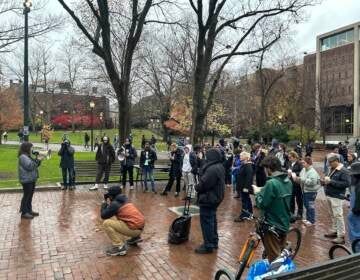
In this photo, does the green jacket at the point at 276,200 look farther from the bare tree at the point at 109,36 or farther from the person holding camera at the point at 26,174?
the bare tree at the point at 109,36

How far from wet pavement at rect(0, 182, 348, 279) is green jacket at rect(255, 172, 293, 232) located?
4.89ft

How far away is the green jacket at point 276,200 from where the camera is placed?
5164mm

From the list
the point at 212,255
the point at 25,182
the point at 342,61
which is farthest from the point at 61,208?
the point at 342,61

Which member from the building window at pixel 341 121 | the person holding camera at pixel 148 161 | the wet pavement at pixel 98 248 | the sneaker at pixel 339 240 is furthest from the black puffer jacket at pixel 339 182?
the building window at pixel 341 121

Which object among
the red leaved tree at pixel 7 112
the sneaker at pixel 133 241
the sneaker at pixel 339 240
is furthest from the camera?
→ the red leaved tree at pixel 7 112

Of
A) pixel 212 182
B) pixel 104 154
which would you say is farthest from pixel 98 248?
pixel 104 154

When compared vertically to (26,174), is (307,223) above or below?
below

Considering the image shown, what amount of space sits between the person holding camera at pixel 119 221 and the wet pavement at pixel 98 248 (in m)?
0.24

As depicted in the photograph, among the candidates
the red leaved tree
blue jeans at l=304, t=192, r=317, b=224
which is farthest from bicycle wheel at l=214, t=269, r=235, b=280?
the red leaved tree

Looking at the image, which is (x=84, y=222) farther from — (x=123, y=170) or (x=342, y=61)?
(x=342, y=61)

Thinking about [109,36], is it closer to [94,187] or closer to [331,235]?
[94,187]

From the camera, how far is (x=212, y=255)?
711 centimetres

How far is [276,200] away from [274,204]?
0.06 metres

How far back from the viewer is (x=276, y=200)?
17.1 ft
